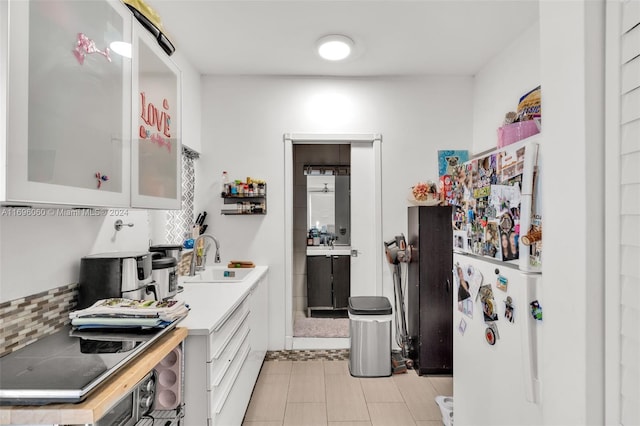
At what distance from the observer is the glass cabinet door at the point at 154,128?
4.41 feet

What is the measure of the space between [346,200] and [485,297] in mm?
3113

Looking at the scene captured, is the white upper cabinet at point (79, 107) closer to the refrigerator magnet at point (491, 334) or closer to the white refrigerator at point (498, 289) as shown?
the white refrigerator at point (498, 289)

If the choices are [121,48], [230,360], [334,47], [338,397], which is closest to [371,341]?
[338,397]

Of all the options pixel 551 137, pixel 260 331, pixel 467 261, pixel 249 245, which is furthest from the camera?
pixel 249 245

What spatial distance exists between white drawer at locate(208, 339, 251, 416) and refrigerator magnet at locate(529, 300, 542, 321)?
1.33 metres

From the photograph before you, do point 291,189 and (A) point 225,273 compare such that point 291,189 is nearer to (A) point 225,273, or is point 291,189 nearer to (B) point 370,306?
A: (A) point 225,273

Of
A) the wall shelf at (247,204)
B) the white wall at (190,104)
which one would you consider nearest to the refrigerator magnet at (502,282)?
the wall shelf at (247,204)

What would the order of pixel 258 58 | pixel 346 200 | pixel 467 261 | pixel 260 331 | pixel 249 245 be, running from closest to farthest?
pixel 467 261, pixel 260 331, pixel 258 58, pixel 249 245, pixel 346 200

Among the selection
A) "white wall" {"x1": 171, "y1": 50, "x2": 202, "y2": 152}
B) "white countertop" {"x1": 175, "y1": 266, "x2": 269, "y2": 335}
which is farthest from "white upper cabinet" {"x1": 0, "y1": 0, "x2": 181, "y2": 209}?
"white wall" {"x1": 171, "y1": 50, "x2": 202, "y2": 152}

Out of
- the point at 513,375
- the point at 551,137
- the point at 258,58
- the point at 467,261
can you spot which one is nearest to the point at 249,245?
the point at 258,58

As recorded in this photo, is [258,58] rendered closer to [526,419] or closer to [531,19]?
[531,19]

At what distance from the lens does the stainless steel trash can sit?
8.92ft

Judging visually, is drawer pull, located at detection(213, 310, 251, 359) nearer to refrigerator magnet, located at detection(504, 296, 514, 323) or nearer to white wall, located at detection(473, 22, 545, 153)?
refrigerator magnet, located at detection(504, 296, 514, 323)

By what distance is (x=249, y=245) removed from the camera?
3.23 metres
